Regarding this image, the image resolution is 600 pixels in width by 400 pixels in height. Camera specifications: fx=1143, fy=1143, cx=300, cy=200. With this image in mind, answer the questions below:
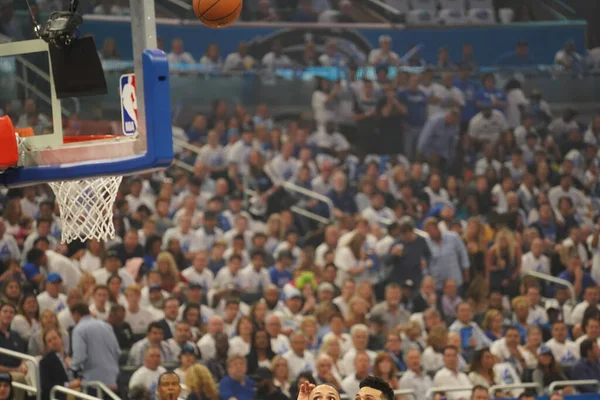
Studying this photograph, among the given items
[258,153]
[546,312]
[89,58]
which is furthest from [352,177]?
[89,58]

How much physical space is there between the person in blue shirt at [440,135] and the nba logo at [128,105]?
36.7ft

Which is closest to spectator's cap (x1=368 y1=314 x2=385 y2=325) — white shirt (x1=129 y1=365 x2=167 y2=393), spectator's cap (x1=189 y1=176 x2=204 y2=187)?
white shirt (x1=129 y1=365 x2=167 y2=393)

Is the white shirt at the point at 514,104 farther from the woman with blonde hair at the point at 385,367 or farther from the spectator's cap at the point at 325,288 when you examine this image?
the woman with blonde hair at the point at 385,367

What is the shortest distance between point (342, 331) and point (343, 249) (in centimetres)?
166

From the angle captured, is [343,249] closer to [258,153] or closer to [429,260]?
[429,260]

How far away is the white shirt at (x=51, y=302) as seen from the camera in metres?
10.4

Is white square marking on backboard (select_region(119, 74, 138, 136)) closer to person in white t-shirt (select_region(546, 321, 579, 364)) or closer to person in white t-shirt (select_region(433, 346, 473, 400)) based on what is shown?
person in white t-shirt (select_region(433, 346, 473, 400))

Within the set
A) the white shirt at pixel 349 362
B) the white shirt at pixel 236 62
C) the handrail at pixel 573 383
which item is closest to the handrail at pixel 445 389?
the white shirt at pixel 349 362

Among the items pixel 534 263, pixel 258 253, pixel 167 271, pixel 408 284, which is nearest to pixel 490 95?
pixel 534 263

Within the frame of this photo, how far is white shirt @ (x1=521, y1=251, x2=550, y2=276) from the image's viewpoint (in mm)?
13516

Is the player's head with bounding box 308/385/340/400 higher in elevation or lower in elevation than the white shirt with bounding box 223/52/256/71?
lower

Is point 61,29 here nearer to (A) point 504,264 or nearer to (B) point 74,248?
(B) point 74,248

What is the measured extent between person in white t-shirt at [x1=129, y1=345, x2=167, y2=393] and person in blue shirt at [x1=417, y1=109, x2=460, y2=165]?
785 centimetres

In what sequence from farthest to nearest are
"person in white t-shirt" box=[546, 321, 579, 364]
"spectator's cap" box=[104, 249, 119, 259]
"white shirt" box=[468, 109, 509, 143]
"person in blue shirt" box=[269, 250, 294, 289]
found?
1. "white shirt" box=[468, 109, 509, 143]
2. "person in blue shirt" box=[269, 250, 294, 289]
3. "person in white t-shirt" box=[546, 321, 579, 364]
4. "spectator's cap" box=[104, 249, 119, 259]
